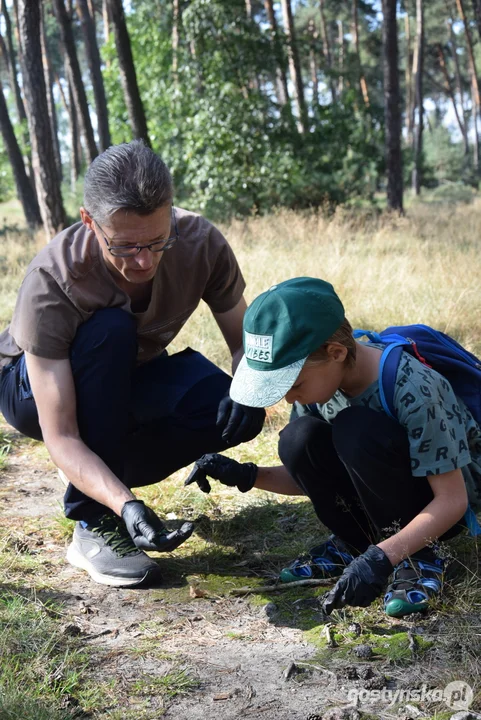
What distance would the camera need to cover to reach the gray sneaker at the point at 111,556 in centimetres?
240

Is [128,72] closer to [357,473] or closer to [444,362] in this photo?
[444,362]

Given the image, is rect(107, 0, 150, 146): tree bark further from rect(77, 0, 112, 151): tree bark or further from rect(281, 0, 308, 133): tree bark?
rect(77, 0, 112, 151): tree bark

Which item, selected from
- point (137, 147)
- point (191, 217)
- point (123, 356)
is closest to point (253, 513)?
point (123, 356)

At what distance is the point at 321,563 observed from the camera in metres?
2.36

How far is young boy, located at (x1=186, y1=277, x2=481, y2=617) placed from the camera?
1.89 m

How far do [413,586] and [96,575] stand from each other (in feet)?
3.34

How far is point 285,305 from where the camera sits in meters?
1.88

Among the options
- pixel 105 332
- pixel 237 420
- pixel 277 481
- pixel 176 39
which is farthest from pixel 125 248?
pixel 176 39

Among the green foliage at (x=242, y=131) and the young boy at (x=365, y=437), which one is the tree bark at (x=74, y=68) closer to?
the green foliage at (x=242, y=131)

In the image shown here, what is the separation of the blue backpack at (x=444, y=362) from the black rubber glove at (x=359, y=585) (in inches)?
14.3

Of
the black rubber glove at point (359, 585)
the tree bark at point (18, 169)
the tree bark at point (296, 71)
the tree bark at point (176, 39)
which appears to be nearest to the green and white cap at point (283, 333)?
the black rubber glove at point (359, 585)

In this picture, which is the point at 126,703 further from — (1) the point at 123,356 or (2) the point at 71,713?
(1) the point at 123,356

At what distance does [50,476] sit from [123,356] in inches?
50.6

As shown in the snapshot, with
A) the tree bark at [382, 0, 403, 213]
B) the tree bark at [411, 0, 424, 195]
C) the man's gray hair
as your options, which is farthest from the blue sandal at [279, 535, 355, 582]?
the tree bark at [411, 0, 424, 195]
